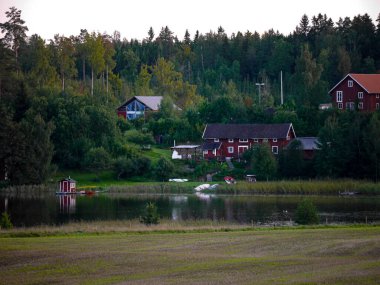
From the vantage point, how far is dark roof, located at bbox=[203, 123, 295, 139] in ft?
273

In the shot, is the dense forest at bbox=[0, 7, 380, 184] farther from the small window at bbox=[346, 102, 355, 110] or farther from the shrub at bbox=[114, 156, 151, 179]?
the small window at bbox=[346, 102, 355, 110]

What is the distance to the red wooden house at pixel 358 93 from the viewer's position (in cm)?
8656

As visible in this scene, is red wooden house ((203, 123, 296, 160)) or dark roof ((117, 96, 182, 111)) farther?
dark roof ((117, 96, 182, 111))

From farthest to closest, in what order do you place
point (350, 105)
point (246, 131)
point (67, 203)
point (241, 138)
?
point (350, 105)
point (246, 131)
point (241, 138)
point (67, 203)

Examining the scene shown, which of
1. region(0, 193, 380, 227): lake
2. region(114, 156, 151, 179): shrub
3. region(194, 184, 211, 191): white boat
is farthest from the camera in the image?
region(114, 156, 151, 179): shrub

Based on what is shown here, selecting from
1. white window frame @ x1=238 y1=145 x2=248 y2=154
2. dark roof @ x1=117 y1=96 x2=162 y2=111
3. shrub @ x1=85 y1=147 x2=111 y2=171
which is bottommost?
shrub @ x1=85 y1=147 x2=111 y2=171

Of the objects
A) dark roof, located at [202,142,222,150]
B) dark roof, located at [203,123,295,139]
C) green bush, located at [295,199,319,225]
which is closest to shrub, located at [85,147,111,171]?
dark roof, located at [202,142,222,150]

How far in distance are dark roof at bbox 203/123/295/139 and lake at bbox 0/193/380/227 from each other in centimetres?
1634

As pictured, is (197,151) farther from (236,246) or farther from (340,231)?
(236,246)

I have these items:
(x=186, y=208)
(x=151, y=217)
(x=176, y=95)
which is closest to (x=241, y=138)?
(x=186, y=208)

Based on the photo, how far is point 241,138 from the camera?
84375 millimetres

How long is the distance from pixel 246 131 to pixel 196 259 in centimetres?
6038

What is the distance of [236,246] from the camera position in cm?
2888

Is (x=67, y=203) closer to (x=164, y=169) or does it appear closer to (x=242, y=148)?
(x=164, y=169)
